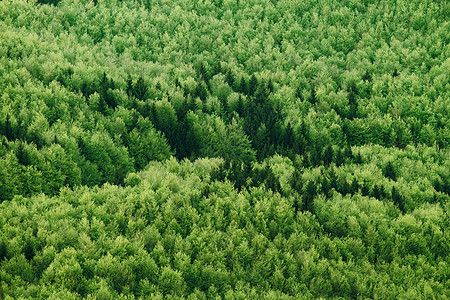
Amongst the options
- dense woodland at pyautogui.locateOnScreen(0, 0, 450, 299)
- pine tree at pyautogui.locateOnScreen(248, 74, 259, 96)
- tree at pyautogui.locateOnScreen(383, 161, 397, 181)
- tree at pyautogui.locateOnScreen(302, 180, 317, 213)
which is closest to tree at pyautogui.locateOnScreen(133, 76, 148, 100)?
dense woodland at pyautogui.locateOnScreen(0, 0, 450, 299)

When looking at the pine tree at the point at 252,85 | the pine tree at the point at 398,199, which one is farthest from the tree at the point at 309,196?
the pine tree at the point at 252,85

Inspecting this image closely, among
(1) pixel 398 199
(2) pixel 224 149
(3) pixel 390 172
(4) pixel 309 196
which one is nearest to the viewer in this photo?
(4) pixel 309 196

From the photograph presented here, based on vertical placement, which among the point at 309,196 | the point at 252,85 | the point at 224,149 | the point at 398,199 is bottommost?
the point at 224,149

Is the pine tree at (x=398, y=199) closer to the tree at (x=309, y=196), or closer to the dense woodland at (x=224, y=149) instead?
the dense woodland at (x=224, y=149)

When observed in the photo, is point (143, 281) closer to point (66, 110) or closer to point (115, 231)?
point (115, 231)

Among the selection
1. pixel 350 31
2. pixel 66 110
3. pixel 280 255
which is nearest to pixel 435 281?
pixel 280 255

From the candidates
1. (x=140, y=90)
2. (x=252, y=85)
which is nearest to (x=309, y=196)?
(x=252, y=85)

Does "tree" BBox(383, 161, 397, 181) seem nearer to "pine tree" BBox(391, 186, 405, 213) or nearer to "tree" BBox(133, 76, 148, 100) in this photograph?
"pine tree" BBox(391, 186, 405, 213)

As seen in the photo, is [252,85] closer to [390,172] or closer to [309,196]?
[390,172]
